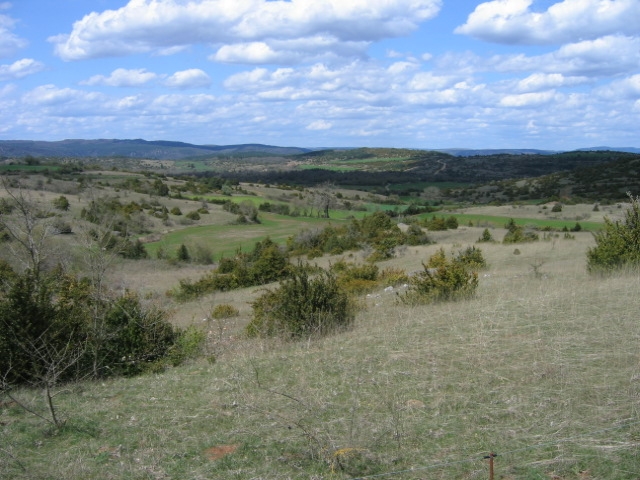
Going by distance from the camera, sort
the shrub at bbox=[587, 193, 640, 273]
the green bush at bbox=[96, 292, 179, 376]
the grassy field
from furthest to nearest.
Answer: the shrub at bbox=[587, 193, 640, 273], the green bush at bbox=[96, 292, 179, 376], the grassy field

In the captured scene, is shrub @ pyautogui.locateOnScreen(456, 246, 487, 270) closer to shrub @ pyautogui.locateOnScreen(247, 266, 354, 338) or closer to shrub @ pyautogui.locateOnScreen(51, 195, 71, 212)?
shrub @ pyautogui.locateOnScreen(247, 266, 354, 338)

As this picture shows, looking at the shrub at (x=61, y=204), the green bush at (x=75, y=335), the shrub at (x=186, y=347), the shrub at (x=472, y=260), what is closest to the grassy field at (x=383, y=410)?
the shrub at (x=186, y=347)

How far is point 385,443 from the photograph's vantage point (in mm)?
5113

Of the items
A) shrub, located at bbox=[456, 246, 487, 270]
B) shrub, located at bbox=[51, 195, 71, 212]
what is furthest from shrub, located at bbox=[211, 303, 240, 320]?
shrub, located at bbox=[51, 195, 71, 212]

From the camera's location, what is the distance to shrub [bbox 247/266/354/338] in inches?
408

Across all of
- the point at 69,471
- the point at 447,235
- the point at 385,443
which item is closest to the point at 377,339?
the point at 385,443

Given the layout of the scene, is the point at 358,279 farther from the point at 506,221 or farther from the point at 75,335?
the point at 506,221

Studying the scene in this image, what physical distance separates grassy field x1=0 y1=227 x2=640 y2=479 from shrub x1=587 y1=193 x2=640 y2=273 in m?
4.90

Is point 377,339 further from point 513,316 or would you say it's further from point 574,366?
point 574,366

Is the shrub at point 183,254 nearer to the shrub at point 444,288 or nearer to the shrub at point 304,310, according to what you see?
the shrub at point 444,288

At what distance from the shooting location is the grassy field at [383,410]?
15.7 feet

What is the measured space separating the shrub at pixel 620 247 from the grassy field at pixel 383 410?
4.90 meters

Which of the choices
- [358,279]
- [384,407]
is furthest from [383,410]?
[358,279]

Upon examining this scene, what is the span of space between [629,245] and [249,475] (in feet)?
42.0
